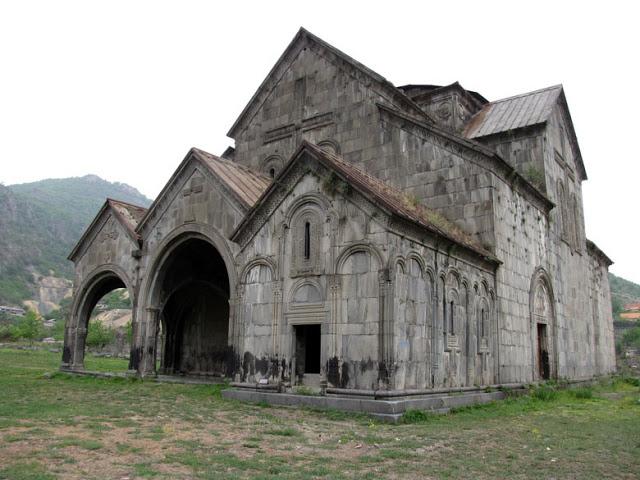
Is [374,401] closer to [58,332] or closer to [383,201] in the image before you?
[383,201]

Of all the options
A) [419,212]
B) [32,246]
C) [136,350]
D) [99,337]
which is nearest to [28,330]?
[99,337]

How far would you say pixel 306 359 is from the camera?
1274 centimetres

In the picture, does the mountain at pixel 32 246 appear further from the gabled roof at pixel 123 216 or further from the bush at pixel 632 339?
the bush at pixel 632 339

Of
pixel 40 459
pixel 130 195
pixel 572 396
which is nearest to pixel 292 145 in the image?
pixel 572 396

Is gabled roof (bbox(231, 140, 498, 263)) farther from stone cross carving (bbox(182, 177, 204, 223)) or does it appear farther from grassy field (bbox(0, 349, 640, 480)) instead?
grassy field (bbox(0, 349, 640, 480))

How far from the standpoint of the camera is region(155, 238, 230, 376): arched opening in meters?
18.5

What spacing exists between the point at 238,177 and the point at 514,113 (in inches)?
370

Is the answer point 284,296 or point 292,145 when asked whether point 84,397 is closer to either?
point 284,296

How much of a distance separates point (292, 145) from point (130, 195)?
17168 cm

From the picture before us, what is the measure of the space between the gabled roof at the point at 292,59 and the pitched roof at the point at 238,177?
10.5 ft

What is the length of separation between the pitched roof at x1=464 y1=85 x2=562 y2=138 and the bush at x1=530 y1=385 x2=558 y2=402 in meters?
7.65

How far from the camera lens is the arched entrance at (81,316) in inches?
715

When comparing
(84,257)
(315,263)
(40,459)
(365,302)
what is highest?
(84,257)

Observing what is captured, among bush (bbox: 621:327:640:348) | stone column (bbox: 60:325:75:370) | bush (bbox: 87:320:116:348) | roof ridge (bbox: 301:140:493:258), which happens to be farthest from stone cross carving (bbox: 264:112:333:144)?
bush (bbox: 621:327:640:348)
